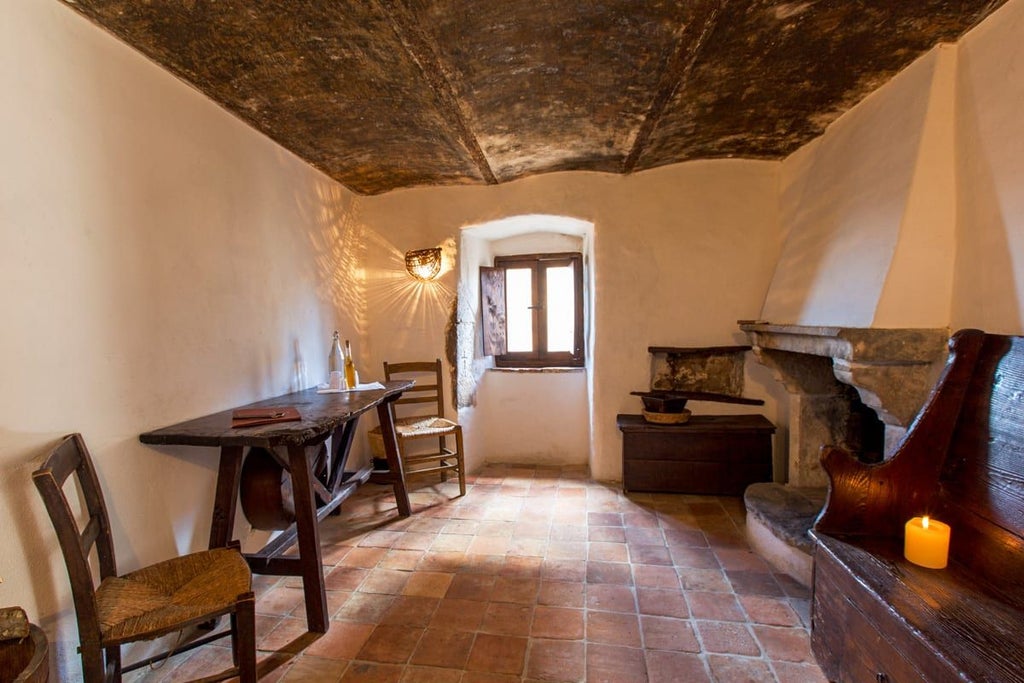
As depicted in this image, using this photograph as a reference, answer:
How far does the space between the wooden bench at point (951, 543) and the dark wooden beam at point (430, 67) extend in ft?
6.65

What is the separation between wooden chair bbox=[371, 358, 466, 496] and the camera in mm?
3057

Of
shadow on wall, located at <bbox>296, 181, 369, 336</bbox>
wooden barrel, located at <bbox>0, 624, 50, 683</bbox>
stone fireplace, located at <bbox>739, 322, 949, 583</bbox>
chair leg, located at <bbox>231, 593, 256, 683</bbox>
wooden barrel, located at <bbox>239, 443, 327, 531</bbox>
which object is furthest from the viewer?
shadow on wall, located at <bbox>296, 181, 369, 336</bbox>

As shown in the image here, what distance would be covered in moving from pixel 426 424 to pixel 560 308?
1.68 m

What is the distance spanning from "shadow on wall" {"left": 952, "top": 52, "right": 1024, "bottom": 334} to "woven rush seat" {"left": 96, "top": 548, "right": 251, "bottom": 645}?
2613 mm

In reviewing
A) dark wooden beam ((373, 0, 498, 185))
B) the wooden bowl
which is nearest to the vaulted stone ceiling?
dark wooden beam ((373, 0, 498, 185))

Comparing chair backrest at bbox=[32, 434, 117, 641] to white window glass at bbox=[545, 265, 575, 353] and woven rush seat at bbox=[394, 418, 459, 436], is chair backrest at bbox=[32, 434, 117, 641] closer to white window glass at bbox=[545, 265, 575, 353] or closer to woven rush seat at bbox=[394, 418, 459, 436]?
woven rush seat at bbox=[394, 418, 459, 436]

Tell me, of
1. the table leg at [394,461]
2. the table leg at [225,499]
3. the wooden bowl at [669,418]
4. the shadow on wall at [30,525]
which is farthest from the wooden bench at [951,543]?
the shadow on wall at [30,525]

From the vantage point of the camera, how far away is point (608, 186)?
10.4ft

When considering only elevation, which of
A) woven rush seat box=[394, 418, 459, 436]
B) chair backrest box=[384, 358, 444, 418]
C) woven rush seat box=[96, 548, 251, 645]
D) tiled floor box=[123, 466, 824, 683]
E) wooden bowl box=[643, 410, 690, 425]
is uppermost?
chair backrest box=[384, 358, 444, 418]

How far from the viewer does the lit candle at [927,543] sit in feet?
4.05

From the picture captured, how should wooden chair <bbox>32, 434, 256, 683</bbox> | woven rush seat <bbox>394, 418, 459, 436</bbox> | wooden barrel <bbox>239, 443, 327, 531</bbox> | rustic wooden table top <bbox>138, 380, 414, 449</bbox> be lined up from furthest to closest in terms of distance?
woven rush seat <bbox>394, 418, 459, 436</bbox> < wooden barrel <bbox>239, 443, 327, 531</bbox> < rustic wooden table top <bbox>138, 380, 414, 449</bbox> < wooden chair <bbox>32, 434, 256, 683</bbox>

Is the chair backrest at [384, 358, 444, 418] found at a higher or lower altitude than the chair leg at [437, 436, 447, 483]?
higher

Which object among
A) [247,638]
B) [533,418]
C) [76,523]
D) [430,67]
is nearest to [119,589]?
[76,523]

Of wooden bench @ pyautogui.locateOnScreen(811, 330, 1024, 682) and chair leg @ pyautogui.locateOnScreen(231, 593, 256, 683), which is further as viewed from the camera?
chair leg @ pyautogui.locateOnScreen(231, 593, 256, 683)
